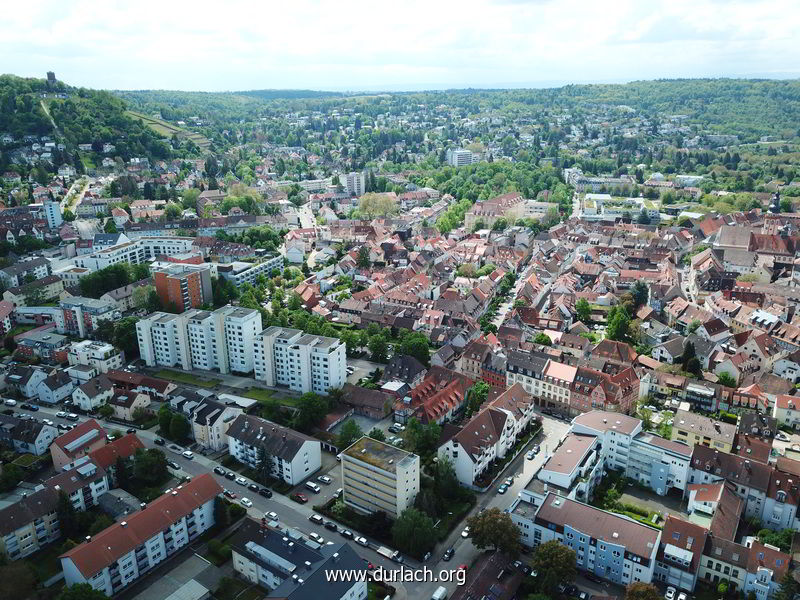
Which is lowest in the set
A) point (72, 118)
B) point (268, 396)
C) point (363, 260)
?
point (268, 396)

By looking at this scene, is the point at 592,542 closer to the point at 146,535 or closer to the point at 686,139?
the point at 146,535

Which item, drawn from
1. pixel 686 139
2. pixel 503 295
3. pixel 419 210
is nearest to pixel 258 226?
pixel 419 210

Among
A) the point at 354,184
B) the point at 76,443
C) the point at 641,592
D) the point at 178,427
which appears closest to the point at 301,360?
the point at 178,427

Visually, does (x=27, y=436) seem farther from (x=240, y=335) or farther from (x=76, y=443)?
(x=240, y=335)

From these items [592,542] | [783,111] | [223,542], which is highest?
[783,111]

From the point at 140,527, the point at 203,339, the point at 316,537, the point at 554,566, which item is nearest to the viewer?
the point at 554,566

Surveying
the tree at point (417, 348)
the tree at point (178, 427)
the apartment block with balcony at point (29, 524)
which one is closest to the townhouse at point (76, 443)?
the tree at point (178, 427)
